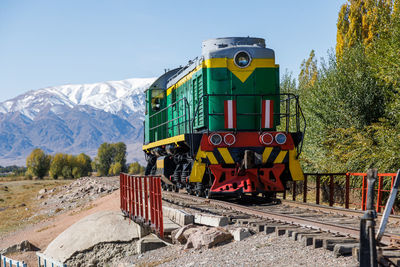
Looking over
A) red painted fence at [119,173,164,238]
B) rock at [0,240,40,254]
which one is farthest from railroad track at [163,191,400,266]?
rock at [0,240,40,254]

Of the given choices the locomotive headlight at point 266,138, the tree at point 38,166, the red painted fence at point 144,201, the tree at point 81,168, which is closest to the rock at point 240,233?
the red painted fence at point 144,201

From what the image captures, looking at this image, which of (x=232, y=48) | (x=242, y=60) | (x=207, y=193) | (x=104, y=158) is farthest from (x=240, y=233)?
(x=104, y=158)

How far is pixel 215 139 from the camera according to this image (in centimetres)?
1176

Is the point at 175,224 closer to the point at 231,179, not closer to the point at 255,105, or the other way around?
the point at 231,179

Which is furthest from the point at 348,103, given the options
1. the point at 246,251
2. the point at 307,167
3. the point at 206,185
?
the point at 246,251

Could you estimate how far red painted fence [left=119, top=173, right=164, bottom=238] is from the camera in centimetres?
926

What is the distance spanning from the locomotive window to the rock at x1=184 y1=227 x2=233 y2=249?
10.2 meters

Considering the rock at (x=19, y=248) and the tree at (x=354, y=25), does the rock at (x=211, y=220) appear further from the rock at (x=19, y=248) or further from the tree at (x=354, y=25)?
the tree at (x=354, y=25)

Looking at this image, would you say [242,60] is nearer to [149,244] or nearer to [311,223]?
[149,244]

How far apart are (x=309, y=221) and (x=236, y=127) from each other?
4229 millimetres

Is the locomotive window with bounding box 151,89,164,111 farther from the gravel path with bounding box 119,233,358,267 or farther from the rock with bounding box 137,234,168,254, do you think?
the gravel path with bounding box 119,233,358,267

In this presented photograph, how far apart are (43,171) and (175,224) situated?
293 ft

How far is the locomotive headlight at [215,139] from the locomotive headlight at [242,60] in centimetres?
204

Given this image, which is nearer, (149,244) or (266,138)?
(149,244)
